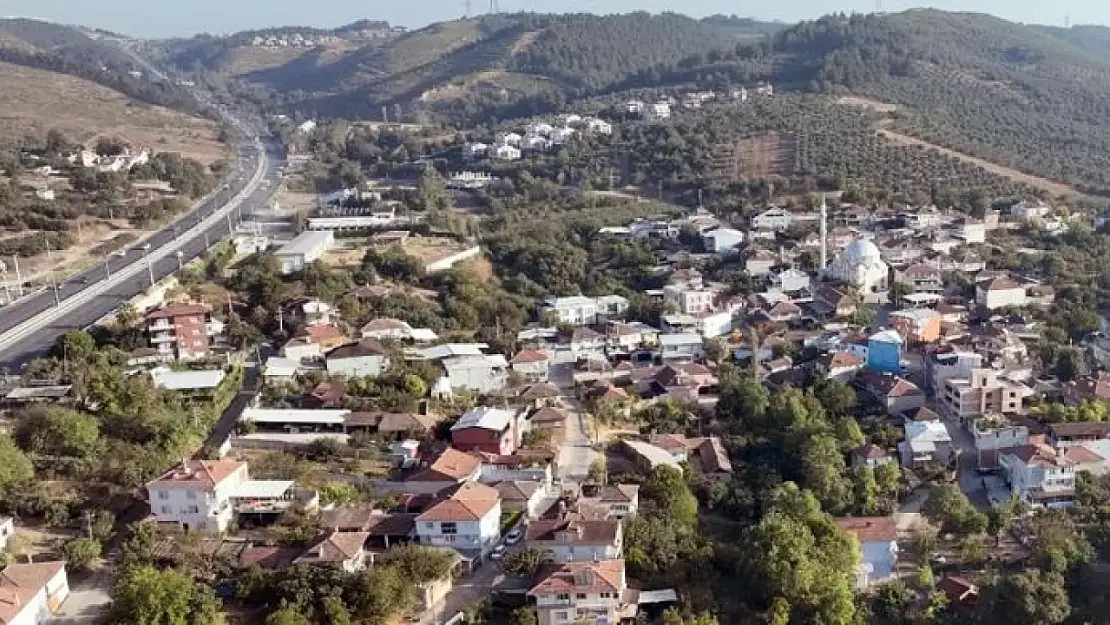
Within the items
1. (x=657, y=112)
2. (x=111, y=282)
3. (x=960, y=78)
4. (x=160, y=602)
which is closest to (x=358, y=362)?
(x=111, y=282)

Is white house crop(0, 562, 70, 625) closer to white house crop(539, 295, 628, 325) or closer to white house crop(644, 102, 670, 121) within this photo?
white house crop(539, 295, 628, 325)

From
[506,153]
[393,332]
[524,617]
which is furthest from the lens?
[506,153]

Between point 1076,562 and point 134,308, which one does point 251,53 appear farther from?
point 1076,562

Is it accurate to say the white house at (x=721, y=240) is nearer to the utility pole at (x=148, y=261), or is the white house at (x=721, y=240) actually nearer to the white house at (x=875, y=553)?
the utility pole at (x=148, y=261)

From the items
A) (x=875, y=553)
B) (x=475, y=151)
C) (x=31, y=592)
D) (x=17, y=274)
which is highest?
(x=475, y=151)

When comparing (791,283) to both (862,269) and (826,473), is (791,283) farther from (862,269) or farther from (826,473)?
(826,473)

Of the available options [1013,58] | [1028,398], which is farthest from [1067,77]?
[1028,398]

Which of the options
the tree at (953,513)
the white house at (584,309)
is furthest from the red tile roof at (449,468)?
the white house at (584,309)
